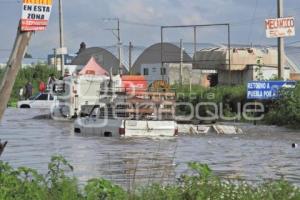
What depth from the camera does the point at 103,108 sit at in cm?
2559

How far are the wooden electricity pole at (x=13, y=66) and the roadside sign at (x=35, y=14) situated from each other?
0.14 m

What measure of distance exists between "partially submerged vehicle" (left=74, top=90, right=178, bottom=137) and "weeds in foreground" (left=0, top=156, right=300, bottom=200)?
16.5 meters

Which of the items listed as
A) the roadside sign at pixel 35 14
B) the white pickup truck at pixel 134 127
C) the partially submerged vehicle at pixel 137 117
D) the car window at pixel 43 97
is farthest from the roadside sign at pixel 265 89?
the roadside sign at pixel 35 14

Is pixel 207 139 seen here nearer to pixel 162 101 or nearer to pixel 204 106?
pixel 162 101

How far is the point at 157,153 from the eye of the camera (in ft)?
61.2

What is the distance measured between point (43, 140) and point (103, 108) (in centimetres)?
244

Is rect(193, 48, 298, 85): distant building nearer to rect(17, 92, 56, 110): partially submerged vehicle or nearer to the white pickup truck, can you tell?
rect(17, 92, 56, 110): partially submerged vehicle

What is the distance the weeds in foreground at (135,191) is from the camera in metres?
7.61

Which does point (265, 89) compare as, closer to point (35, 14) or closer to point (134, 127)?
point (134, 127)

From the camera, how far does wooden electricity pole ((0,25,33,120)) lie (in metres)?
8.39

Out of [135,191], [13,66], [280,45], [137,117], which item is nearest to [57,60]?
[280,45]

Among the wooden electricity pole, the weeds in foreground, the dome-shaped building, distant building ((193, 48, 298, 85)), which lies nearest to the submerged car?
distant building ((193, 48, 298, 85))

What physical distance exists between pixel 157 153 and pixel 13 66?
1047cm

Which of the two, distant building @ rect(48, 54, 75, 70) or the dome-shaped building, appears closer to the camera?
distant building @ rect(48, 54, 75, 70)
